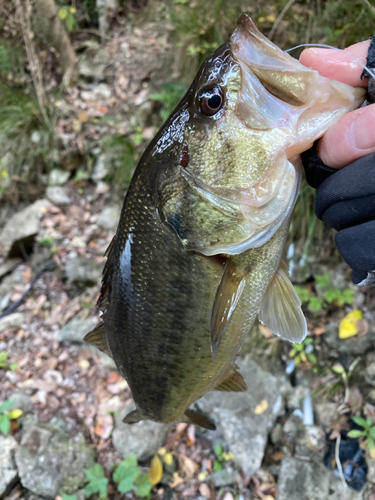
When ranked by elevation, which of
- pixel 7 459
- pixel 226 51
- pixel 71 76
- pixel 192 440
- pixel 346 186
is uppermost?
pixel 71 76

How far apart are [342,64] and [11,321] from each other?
176 inches

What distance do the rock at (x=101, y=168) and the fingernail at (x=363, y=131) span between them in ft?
13.5

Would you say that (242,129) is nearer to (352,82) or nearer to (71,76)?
(352,82)

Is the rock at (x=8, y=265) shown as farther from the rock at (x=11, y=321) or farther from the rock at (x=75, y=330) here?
the rock at (x=75, y=330)

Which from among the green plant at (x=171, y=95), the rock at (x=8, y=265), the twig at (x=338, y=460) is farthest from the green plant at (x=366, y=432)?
the rock at (x=8, y=265)

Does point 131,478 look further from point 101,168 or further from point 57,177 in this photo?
point 57,177

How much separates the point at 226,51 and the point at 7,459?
3.73 m

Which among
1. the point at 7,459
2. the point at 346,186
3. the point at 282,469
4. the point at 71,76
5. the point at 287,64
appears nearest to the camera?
the point at 287,64

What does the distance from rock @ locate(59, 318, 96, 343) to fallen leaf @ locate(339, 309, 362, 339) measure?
278 cm

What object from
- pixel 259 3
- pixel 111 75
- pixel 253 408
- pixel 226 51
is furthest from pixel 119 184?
pixel 226 51

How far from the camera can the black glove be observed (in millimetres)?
1135

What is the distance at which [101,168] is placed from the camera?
489 cm

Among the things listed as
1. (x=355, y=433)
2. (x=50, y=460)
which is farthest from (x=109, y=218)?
(x=355, y=433)

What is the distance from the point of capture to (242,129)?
3.76 ft
